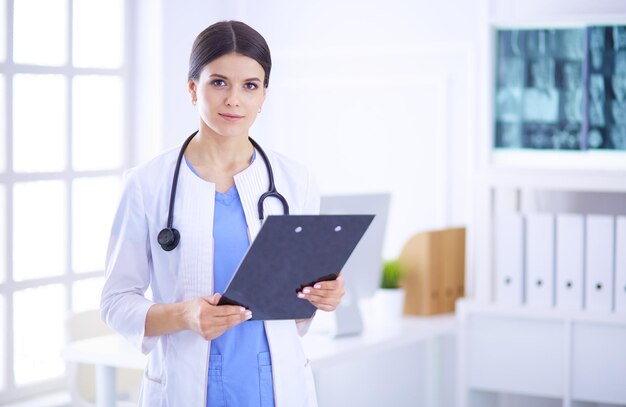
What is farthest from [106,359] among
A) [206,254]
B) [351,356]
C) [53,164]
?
[206,254]

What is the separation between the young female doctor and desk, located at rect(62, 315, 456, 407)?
1035mm

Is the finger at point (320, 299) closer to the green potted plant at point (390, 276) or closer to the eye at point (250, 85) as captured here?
the eye at point (250, 85)

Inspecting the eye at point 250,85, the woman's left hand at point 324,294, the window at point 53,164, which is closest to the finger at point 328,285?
the woman's left hand at point 324,294

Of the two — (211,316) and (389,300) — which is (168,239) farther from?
(389,300)

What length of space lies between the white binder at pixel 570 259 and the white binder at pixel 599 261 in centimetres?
2

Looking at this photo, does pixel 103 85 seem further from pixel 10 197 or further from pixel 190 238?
pixel 190 238

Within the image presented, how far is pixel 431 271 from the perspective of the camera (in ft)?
12.1

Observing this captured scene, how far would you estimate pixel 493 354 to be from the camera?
11.8 ft

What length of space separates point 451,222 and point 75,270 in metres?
1.53

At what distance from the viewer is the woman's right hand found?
1663 millimetres

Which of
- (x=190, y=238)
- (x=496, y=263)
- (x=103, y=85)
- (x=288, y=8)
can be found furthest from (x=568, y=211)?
(x=190, y=238)

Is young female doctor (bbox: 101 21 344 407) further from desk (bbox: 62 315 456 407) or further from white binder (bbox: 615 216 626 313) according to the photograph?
white binder (bbox: 615 216 626 313)

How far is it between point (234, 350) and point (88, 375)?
1697mm

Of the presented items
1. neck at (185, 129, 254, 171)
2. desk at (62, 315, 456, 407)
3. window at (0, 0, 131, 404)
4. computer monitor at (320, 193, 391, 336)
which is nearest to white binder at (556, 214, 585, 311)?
desk at (62, 315, 456, 407)
